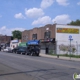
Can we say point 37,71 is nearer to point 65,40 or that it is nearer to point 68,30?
point 65,40

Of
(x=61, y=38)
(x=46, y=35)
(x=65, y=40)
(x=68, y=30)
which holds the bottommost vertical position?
(x=65, y=40)

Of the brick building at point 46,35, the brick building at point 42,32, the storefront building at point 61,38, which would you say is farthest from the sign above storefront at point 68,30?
the brick building at point 42,32

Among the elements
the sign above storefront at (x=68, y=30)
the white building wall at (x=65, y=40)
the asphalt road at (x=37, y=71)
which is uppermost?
the sign above storefront at (x=68, y=30)

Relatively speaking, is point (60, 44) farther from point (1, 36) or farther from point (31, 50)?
point (1, 36)

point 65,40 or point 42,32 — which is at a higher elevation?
point 42,32

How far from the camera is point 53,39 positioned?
170 feet

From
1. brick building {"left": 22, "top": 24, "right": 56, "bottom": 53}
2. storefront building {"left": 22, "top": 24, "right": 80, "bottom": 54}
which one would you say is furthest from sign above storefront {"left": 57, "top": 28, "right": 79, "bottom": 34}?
brick building {"left": 22, "top": 24, "right": 56, "bottom": 53}

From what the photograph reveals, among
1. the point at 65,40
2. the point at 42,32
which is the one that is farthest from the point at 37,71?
the point at 42,32

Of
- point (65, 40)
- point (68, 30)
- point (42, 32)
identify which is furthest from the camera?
point (42, 32)

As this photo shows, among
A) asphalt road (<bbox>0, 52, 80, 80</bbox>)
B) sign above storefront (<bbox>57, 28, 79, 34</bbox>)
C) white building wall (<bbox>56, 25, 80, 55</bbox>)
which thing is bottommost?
asphalt road (<bbox>0, 52, 80, 80</bbox>)

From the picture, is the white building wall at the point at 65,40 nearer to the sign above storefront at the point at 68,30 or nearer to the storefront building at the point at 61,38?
the storefront building at the point at 61,38

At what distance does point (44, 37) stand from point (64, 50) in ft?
25.1

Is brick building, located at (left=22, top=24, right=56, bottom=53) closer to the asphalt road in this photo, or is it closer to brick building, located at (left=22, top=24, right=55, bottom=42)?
brick building, located at (left=22, top=24, right=55, bottom=42)

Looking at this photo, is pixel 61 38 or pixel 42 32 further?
pixel 42 32
